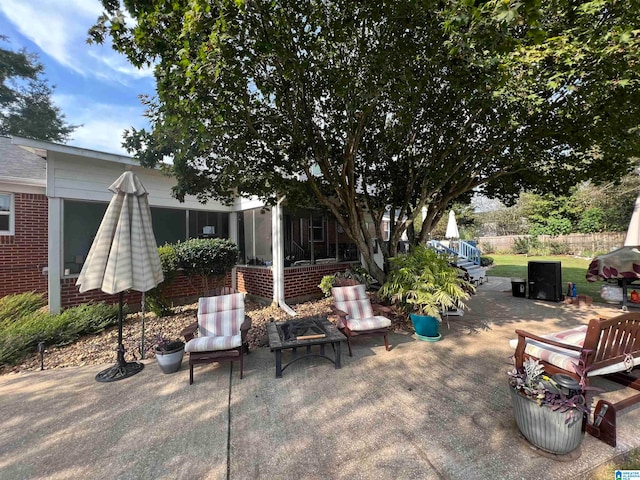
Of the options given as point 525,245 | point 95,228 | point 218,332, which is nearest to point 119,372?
point 218,332

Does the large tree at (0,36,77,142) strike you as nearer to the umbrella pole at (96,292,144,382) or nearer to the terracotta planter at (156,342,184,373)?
the umbrella pole at (96,292,144,382)

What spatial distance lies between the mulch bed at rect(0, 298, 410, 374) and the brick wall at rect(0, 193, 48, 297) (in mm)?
3360

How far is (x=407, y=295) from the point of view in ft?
18.0

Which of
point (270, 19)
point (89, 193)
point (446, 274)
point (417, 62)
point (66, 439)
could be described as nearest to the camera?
point (66, 439)

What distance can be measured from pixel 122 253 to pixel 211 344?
174cm

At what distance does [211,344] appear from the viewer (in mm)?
3811

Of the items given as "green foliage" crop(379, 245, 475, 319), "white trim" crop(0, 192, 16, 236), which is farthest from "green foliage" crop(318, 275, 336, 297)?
"white trim" crop(0, 192, 16, 236)

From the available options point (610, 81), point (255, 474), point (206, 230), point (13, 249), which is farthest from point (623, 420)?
point (13, 249)

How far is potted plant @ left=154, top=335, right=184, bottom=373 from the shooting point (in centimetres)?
388

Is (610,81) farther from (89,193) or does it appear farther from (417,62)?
(89,193)

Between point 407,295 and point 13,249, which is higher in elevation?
point 13,249

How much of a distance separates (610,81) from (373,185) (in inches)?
196

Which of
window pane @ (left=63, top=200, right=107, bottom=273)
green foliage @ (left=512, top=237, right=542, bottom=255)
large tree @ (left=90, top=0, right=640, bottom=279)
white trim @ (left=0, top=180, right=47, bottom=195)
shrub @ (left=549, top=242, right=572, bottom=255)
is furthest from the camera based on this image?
green foliage @ (left=512, top=237, right=542, bottom=255)

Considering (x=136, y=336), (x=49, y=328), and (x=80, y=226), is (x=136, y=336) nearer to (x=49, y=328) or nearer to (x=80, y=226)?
(x=49, y=328)
